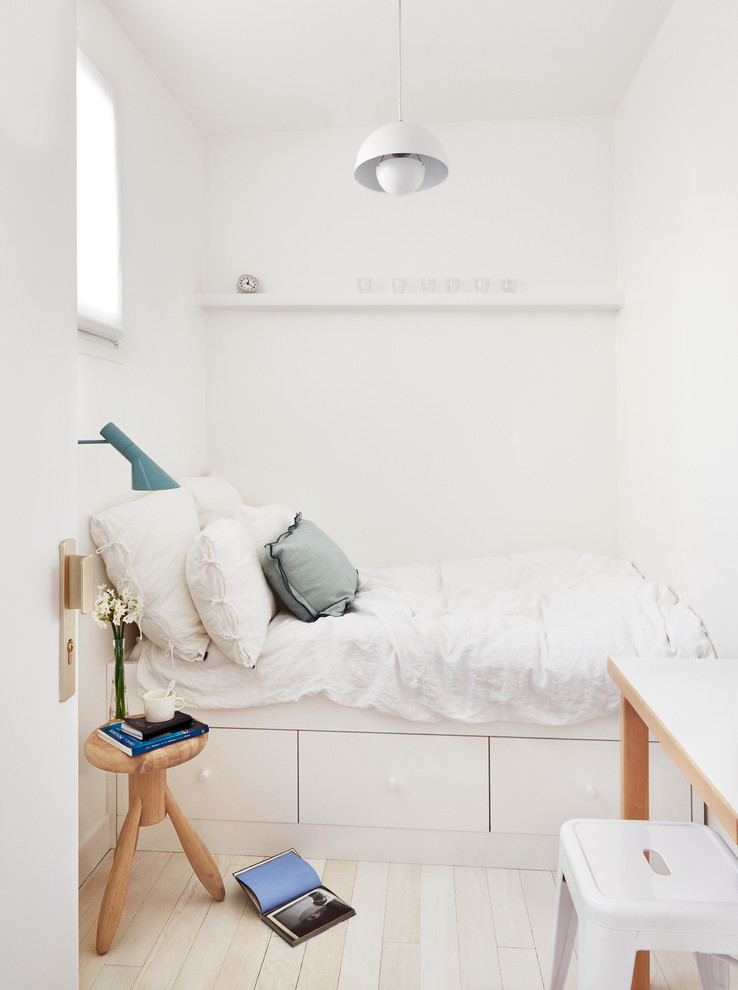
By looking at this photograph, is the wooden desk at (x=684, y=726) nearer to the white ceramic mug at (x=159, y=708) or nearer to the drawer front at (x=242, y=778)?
the drawer front at (x=242, y=778)

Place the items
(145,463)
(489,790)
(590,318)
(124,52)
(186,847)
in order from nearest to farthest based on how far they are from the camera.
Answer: (145,463) → (186,847) → (489,790) → (124,52) → (590,318)

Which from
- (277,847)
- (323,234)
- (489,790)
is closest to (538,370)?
(323,234)

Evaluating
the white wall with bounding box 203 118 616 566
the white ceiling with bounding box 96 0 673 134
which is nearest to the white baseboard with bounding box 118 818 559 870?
the white wall with bounding box 203 118 616 566

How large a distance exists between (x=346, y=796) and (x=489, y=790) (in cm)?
44

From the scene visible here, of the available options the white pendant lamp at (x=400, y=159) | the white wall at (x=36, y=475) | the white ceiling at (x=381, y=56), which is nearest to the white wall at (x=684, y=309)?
the white ceiling at (x=381, y=56)

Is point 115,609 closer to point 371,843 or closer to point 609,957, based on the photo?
point 371,843

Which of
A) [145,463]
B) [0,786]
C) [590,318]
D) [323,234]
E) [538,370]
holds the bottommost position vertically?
[0,786]

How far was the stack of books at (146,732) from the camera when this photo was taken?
1.79 meters

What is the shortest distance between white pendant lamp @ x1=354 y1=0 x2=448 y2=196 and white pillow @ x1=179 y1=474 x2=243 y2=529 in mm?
1327

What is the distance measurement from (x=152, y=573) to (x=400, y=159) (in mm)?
1496

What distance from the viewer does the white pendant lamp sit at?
2.05 meters

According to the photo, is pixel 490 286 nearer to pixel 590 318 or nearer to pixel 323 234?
pixel 590 318

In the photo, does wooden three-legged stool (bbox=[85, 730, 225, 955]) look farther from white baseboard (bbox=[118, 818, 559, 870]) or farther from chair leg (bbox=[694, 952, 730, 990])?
chair leg (bbox=[694, 952, 730, 990])

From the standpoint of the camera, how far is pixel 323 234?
3.35 meters
